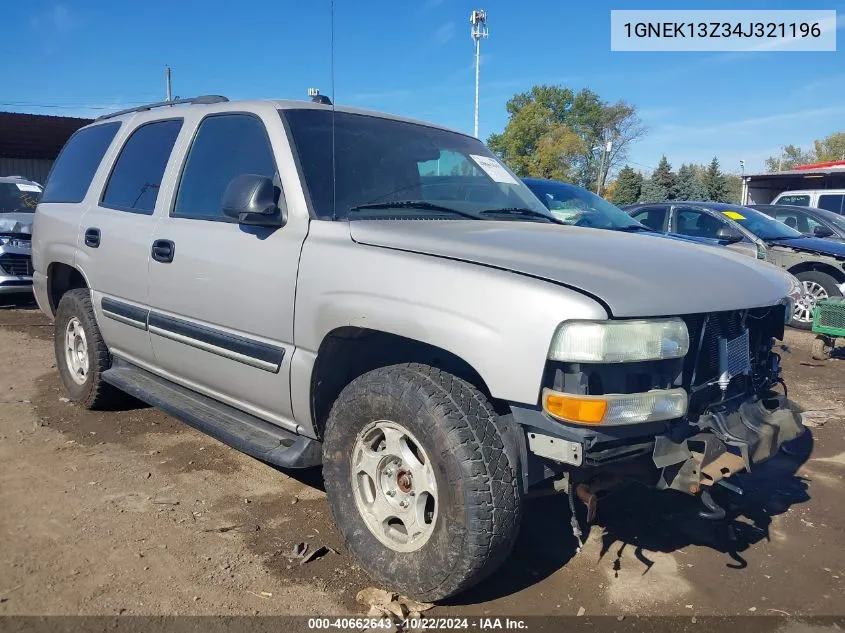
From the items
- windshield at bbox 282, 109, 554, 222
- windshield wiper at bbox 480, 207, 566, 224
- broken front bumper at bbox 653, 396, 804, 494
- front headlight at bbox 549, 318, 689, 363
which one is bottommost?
broken front bumper at bbox 653, 396, 804, 494

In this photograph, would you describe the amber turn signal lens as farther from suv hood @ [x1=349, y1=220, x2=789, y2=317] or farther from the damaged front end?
suv hood @ [x1=349, y1=220, x2=789, y2=317]

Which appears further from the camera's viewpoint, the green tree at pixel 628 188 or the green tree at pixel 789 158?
the green tree at pixel 789 158

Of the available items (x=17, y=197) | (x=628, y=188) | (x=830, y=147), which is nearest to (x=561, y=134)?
(x=628, y=188)

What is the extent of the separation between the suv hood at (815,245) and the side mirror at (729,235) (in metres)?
0.56

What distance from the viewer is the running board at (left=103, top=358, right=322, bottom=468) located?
3045mm

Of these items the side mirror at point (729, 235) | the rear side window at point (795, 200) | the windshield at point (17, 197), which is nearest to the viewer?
the side mirror at point (729, 235)

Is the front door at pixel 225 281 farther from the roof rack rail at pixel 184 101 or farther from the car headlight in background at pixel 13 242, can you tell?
the car headlight in background at pixel 13 242

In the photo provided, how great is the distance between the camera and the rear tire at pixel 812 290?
28.9ft

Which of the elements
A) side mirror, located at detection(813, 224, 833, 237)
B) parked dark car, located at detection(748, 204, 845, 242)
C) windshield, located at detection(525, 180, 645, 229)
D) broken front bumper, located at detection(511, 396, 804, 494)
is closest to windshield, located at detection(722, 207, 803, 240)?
parked dark car, located at detection(748, 204, 845, 242)

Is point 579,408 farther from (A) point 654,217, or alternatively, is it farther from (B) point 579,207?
(A) point 654,217

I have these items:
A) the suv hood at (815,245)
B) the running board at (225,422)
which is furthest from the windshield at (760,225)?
the running board at (225,422)

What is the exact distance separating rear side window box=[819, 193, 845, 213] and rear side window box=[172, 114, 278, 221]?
14741 millimetres

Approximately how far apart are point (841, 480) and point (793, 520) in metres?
0.79

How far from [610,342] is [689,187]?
123ft
